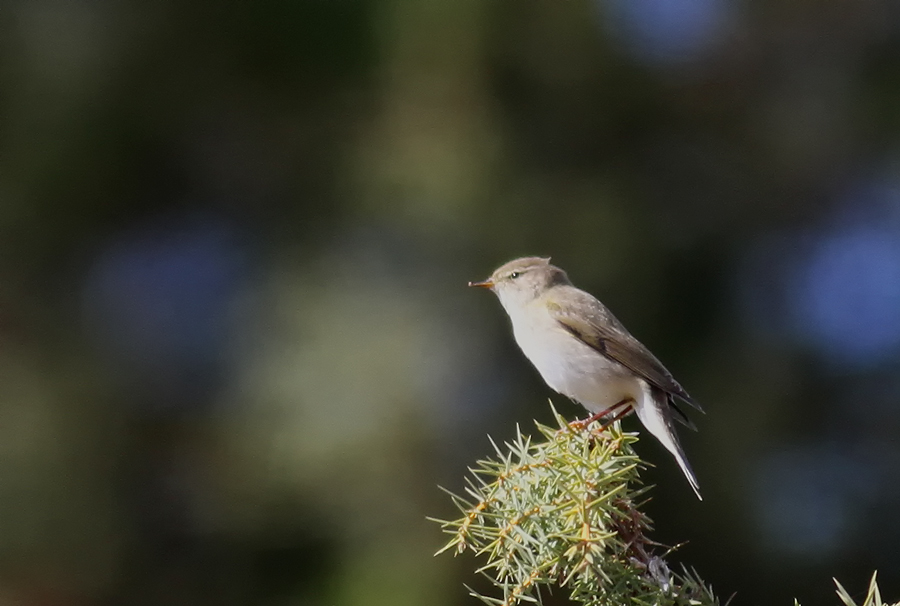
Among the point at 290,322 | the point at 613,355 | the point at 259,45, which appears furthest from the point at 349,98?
the point at 613,355

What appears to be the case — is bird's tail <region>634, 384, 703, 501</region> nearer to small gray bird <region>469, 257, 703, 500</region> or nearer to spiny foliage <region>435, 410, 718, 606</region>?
small gray bird <region>469, 257, 703, 500</region>

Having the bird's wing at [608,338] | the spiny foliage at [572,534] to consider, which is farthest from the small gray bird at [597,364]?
the spiny foliage at [572,534]

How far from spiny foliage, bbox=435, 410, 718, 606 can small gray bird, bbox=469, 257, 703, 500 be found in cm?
100

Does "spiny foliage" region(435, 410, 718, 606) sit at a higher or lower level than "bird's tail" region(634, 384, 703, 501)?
higher

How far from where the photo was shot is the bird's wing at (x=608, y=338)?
340 centimetres

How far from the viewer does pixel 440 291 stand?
6172 mm

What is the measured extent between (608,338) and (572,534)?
164 centimetres

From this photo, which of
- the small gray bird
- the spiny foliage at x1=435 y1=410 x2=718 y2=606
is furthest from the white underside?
the spiny foliage at x1=435 y1=410 x2=718 y2=606

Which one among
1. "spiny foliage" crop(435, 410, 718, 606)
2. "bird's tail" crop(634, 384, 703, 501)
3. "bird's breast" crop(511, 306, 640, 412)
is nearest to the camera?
"spiny foliage" crop(435, 410, 718, 606)

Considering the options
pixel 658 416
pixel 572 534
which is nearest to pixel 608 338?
pixel 658 416

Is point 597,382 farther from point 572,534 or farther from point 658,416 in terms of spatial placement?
point 572,534

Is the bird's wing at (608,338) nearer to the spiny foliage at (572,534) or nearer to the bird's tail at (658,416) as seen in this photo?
the bird's tail at (658,416)

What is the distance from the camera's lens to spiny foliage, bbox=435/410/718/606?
77.3 inches

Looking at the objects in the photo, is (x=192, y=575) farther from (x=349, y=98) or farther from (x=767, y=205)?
(x=767, y=205)
